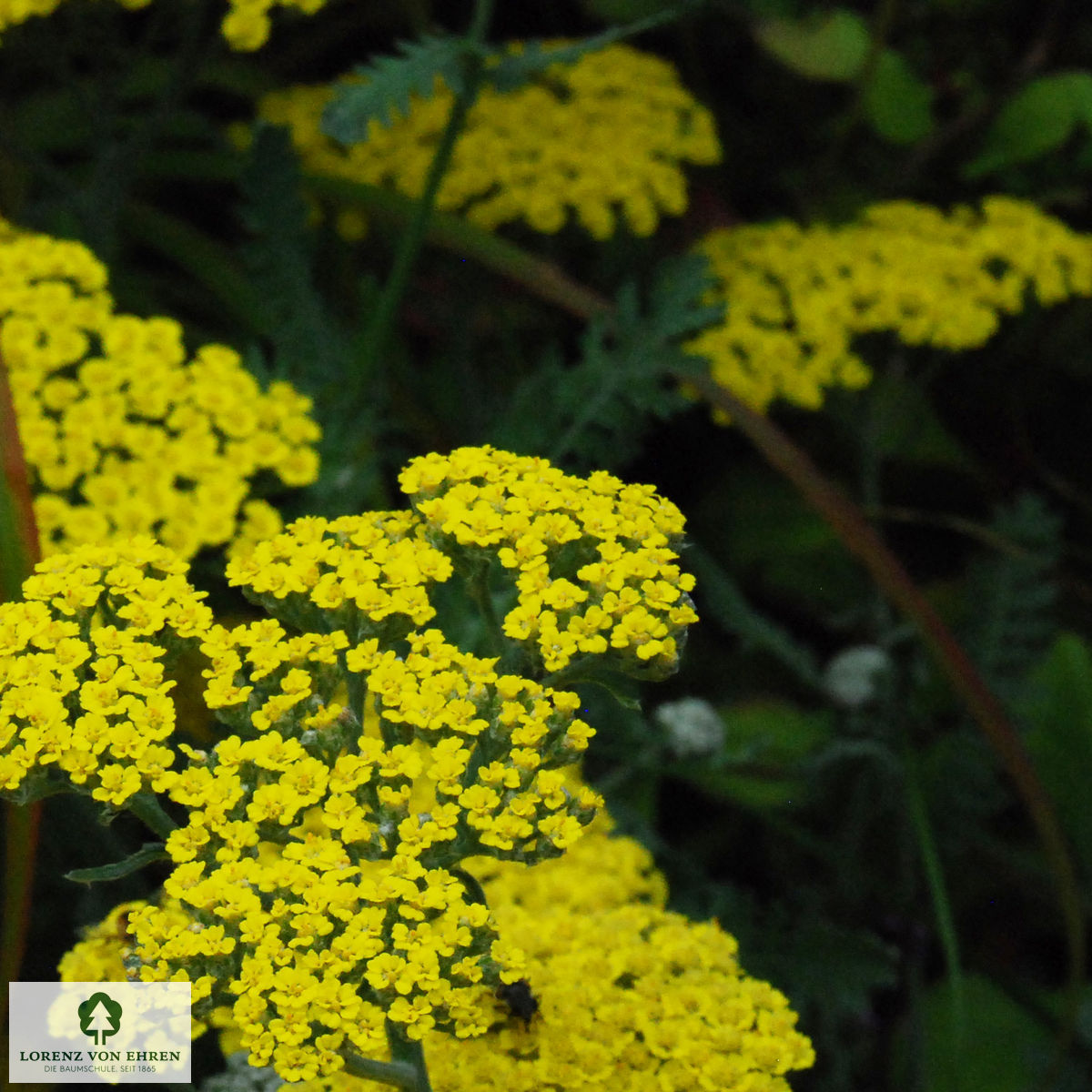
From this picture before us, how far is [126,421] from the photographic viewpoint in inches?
64.7

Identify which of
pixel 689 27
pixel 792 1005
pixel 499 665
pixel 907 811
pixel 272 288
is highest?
pixel 689 27

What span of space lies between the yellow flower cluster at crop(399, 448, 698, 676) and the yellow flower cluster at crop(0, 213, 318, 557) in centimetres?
47

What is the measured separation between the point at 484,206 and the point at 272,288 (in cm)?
34

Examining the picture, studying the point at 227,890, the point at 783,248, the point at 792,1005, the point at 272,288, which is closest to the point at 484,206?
the point at 272,288

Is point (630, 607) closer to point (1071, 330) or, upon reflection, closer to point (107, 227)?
point (107, 227)

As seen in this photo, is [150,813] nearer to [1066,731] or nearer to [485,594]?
[485,594]

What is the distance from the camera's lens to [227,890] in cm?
97

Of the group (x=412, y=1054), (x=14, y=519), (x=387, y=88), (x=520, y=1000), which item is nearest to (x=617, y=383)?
(x=387, y=88)

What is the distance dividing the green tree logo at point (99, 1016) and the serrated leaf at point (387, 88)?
39.4 inches

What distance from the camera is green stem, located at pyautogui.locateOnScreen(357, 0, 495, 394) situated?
5.78 feet

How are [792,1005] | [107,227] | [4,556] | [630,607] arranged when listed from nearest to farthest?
[630,607] → [4,556] → [792,1005] → [107,227]

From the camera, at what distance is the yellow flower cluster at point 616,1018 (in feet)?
3.72

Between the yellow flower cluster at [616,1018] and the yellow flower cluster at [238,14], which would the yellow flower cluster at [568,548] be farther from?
the yellow flower cluster at [238,14]

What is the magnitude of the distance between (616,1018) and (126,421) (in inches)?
35.6
